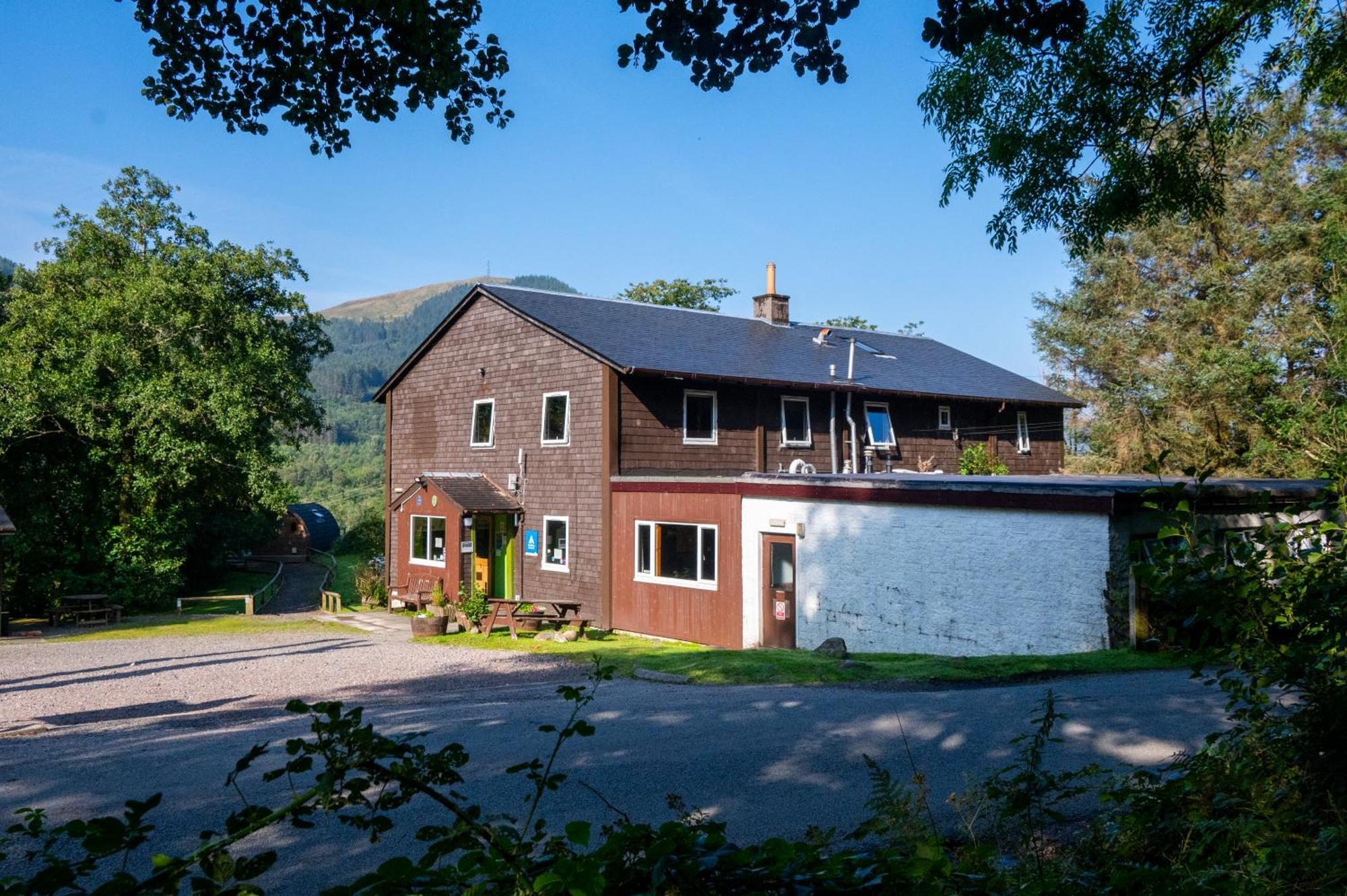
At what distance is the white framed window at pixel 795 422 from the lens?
2411 centimetres

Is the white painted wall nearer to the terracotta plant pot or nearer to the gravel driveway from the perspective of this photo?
the gravel driveway

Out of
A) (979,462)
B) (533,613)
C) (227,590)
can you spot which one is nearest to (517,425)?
(533,613)

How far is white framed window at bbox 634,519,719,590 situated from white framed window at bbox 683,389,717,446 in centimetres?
288

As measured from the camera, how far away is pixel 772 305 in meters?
30.5

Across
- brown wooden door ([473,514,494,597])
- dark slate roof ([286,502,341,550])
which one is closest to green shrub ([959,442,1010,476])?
brown wooden door ([473,514,494,597])

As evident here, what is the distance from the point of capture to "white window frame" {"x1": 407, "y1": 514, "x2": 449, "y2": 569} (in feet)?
80.5

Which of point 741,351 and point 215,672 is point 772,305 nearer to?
point 741,351

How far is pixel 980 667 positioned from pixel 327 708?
10944mm

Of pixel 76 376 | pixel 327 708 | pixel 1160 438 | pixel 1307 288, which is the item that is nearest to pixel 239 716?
pixel 327 708

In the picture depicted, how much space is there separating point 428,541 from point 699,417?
8.07 m

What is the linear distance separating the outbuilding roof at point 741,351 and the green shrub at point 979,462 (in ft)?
4.98

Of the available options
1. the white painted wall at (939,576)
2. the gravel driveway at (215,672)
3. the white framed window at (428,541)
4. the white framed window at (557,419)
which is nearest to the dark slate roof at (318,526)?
the white framed window at (428,541)

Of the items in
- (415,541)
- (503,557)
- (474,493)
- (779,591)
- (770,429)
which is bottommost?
(779,591)

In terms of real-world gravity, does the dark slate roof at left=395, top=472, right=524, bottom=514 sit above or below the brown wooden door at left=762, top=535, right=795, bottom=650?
above
